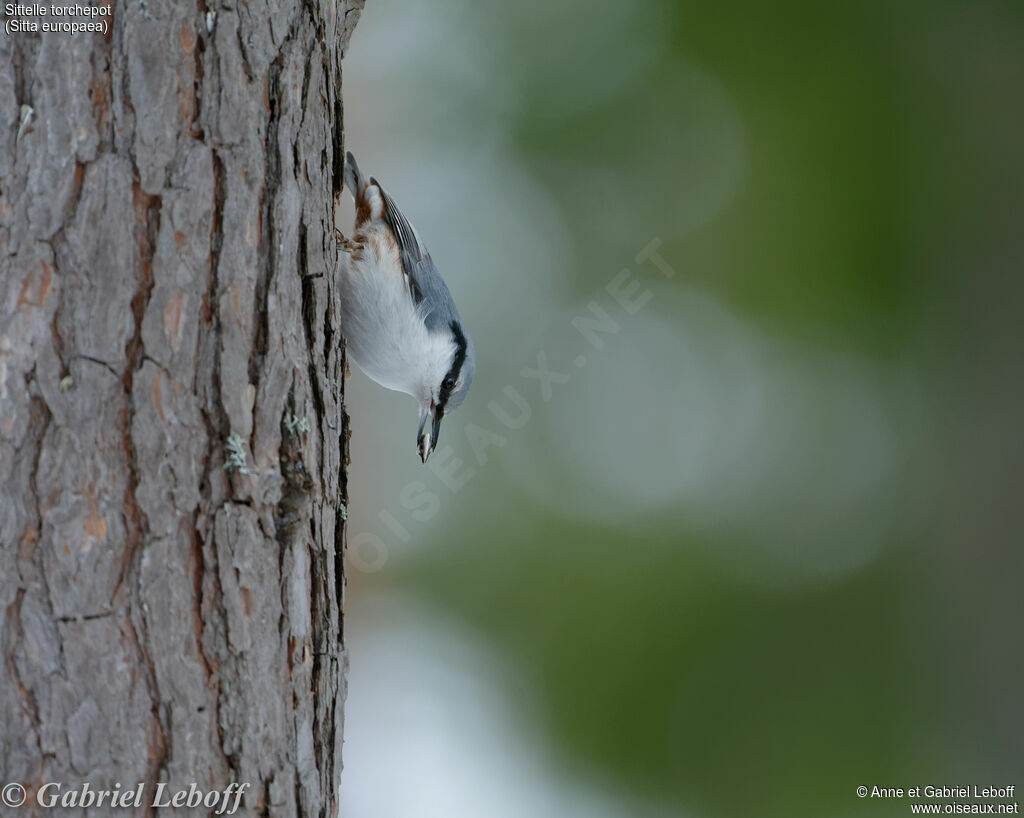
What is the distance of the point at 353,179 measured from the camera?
2.13m

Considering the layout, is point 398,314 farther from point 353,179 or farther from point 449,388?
point 353,179

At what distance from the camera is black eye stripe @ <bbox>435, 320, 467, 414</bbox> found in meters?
2.06

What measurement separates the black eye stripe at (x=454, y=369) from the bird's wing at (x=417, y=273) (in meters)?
0.04

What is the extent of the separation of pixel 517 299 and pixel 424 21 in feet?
3.45

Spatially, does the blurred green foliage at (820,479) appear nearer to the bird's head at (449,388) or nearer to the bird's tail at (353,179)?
the bird's head at (449,388)

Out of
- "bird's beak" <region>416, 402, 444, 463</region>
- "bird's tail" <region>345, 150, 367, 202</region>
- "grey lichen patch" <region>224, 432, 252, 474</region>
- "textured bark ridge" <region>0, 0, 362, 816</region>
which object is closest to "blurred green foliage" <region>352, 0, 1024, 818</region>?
"bird's beak" <region>416, 402, 444, 463</region>

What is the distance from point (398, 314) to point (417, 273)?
0.44 ft

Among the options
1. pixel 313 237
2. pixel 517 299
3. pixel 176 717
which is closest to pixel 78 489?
pixel 176 717

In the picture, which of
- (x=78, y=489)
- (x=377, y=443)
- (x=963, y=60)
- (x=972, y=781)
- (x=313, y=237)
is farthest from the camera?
(x=377, y=443)

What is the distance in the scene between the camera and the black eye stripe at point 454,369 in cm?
206

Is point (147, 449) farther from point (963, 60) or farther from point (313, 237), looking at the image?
point (963, 60)

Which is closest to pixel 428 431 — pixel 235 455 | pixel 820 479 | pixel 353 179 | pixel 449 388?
pixel 449 388

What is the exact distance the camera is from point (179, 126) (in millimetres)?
991

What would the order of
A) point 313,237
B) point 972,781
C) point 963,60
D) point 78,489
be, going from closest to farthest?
1. point 78,489
2. point 313,237
3. point 972,781
4. point 963,60
